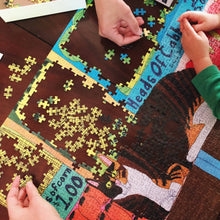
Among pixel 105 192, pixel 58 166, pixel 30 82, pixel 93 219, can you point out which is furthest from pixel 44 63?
pixel 93 219

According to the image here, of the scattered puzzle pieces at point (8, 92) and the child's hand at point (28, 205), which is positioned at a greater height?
the scattered puzzle pieces at point (8, 92)

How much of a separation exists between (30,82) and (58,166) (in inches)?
19.3

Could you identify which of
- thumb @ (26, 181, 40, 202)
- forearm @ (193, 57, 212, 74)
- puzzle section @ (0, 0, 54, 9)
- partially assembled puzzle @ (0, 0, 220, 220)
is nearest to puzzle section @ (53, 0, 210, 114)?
partially assembled puzzle @ (0, 0, 220, 220)

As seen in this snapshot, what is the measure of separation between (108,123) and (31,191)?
1.77 ft

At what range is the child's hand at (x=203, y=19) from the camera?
3.72 ft

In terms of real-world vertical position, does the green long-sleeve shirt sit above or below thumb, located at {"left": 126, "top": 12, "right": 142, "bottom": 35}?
below

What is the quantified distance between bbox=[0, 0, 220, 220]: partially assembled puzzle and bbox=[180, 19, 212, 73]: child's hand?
0.04 m

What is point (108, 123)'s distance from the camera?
1.13 m

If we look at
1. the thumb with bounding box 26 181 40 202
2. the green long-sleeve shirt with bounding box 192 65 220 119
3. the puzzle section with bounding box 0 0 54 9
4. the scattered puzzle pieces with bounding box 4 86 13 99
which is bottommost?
the thumb with bounding box 26 181 40 202

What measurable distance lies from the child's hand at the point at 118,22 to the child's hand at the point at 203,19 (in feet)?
0.87

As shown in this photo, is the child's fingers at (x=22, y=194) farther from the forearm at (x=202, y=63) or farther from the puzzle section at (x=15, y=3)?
the forearm at (x=202, y=63)

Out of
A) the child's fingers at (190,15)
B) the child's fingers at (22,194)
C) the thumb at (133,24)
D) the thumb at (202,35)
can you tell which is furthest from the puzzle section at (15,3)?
the child's fingers at (22,194)

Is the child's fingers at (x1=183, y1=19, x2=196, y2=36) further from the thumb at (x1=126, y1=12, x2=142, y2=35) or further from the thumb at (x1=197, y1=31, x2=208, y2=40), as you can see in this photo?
the thumb at (x1=126, y1=12, x2=142, y2=35)

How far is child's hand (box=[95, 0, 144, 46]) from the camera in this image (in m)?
1.08
